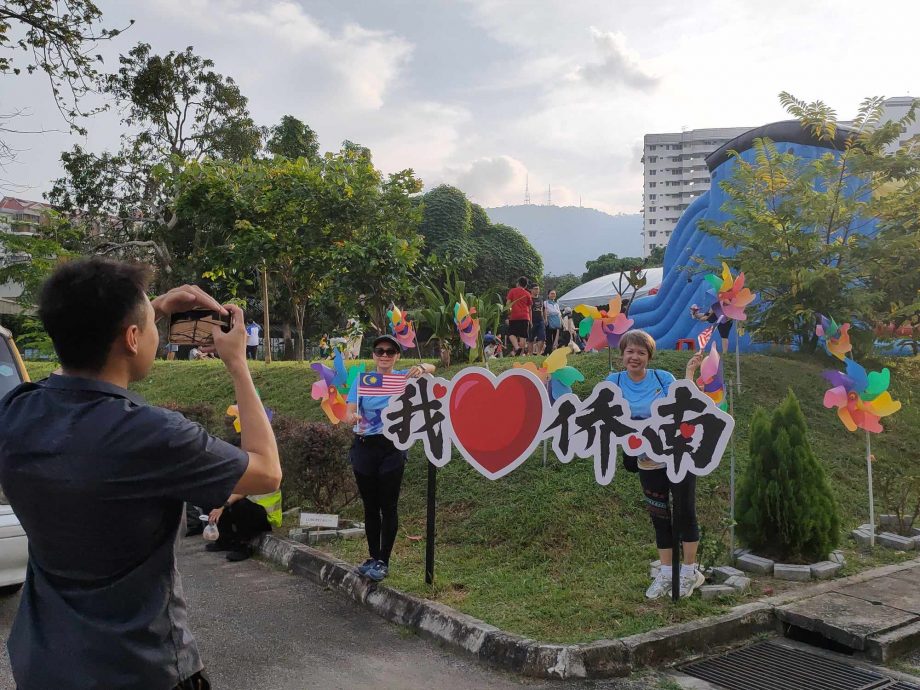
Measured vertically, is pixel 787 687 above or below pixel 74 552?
below

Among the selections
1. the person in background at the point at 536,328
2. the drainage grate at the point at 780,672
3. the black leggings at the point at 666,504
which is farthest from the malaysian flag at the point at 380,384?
the person in background at the point at 536,328

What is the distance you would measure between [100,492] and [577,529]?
481cm

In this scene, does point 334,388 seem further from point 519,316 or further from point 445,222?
point 445,222

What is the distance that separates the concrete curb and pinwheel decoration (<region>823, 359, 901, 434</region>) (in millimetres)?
1107

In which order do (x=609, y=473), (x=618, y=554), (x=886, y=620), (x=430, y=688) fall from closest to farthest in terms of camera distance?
1. (x=430, y=688)
2. (x=886, y=620)
3. (x=609, y=473)
4. (x=618, y=554)

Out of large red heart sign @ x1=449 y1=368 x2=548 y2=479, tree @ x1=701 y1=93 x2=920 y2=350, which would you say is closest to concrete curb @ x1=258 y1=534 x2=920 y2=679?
large red heart sign @ x1=449 y1=368 x2=548 y2=479

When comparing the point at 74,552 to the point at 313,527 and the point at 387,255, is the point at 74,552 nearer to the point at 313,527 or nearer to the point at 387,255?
the point at 313,527

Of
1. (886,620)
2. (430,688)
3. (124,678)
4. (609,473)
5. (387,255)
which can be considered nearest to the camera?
(124,678)

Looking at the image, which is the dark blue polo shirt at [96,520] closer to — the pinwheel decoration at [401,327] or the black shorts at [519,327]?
the pinwheel decoration at [401,327]

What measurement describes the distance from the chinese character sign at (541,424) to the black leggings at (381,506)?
0.28 m

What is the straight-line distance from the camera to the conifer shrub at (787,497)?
5258mm

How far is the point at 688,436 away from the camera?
4.40m

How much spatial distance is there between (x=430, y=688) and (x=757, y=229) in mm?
8214

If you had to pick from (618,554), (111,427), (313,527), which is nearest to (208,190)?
(313,527)
